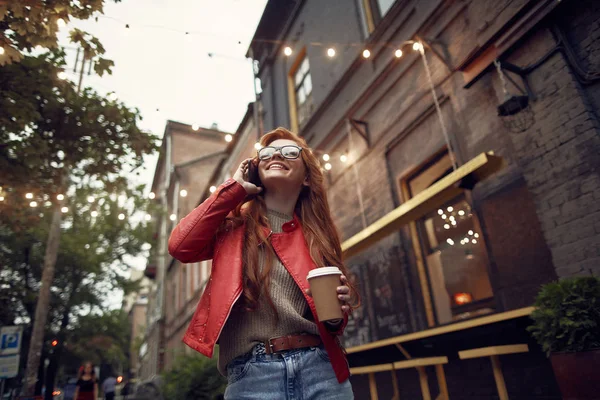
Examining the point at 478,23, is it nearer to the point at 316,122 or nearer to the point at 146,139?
the point at 316,122

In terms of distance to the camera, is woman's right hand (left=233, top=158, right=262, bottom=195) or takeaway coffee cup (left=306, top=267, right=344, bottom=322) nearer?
takeaway coffee cup (left=306, top=267, right=344, bottom=322)

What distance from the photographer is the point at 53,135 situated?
7.80 meters

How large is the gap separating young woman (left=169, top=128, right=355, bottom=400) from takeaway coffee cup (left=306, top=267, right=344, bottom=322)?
4cm

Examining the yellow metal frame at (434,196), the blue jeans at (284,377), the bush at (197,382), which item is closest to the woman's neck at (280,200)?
the blue jeans at (284,377)

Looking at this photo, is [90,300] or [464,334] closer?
[464,334]

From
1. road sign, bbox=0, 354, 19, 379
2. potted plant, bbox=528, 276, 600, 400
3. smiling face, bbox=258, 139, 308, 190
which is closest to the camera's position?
smiling face, bbox=258, 139, 308, 190

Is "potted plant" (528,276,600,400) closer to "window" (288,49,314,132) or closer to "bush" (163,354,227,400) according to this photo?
"bush" (163,354,227,400)

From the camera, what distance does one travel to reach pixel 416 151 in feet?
22.4

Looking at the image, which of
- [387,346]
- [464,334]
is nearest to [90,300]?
[387,346]

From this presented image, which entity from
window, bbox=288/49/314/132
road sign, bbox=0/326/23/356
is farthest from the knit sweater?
road sign, bbox=0/326/23/356

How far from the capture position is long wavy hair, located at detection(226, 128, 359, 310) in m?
1.65

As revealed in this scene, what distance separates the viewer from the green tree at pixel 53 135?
6.75 meters

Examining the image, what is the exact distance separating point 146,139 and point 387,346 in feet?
20.5

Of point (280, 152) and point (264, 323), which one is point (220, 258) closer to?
point (264, 323)
